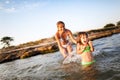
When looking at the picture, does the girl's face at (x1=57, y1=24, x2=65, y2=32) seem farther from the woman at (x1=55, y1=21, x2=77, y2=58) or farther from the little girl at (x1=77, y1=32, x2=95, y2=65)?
the little girl at (x1=77, y1=32, x2=95, y2=65)

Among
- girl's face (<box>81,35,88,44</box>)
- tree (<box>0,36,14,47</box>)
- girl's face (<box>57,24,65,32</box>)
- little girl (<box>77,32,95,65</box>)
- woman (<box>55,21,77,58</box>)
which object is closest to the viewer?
girl's face (<box>81,35,88,44</box>)

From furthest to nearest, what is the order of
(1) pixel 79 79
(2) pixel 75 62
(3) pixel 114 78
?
(2) pixel 75 62 < (1) pixel 79 79 < (3) pixel 114 78

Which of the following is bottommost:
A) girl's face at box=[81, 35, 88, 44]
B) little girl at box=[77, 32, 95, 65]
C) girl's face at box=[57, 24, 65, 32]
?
little girl at box=[77, 32, 95, 65]

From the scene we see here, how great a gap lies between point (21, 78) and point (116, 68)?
4.10m

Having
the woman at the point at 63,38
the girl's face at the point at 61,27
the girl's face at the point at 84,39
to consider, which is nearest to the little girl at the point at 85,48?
the girl's face at the point at 84,39

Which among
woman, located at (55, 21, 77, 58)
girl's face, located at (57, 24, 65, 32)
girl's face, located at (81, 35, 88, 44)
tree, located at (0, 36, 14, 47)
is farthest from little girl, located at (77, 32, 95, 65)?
tree, located at (0, 36, 14, 47)

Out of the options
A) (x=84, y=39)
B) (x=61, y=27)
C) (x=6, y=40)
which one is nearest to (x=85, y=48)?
(x=84, y=39)

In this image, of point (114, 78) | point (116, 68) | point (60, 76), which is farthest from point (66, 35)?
point (114, 78)

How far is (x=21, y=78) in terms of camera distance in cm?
843

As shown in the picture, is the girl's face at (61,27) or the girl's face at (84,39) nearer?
the girl's face at (84,39)

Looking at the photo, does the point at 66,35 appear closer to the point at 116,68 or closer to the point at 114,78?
the point at 116,68

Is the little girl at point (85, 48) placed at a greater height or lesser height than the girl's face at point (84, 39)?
lesser

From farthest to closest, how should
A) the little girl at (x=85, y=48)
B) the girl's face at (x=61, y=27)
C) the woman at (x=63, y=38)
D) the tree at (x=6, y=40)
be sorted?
the tree at (x=6, y=40) → the woman at (x=63, y=38) → the girl's face at (x=61, y=27) → the little girl at (x=85, y=48)

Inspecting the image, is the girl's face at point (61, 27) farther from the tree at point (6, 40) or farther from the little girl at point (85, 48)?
the tree at point (6, 40)
